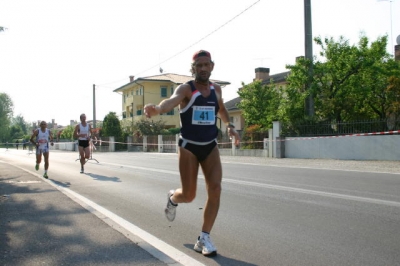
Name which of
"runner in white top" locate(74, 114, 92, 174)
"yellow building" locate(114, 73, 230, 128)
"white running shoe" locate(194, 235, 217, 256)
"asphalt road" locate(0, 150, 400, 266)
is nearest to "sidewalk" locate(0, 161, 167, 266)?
"asphalt road" locate(0, 150, 400, 266)

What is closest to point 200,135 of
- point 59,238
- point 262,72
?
point 59,238

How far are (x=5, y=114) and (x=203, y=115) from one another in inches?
4922

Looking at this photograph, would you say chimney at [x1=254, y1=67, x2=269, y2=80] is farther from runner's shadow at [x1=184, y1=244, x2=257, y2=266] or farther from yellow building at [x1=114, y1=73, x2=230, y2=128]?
runner's shadow at [x1=184, y1=244, x2=257, y2=266]

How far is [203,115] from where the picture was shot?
178 inches

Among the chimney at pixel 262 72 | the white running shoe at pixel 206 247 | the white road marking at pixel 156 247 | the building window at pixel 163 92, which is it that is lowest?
the white road marking at pixel 156 247

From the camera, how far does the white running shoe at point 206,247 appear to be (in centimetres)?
425

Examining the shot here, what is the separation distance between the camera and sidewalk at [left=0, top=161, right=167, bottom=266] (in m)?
4.16

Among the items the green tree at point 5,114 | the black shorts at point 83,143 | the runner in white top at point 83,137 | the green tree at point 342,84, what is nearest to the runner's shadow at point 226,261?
the runner in white top at point 83,137

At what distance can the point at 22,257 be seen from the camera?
426 cm

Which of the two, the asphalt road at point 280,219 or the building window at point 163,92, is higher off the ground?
the building window at point 163,92

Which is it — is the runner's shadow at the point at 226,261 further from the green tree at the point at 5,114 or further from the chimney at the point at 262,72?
the green tree at the point at 5,114

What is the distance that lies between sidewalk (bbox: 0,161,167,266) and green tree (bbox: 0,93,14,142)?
118377mm

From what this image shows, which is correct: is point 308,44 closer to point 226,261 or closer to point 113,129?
point 226,261

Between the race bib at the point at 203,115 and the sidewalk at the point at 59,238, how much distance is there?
143 cm
